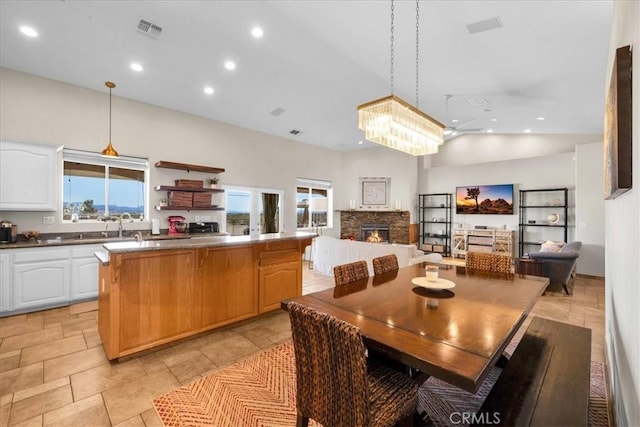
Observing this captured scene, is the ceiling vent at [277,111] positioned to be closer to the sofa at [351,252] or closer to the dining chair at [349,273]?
the sofa at [351,252]

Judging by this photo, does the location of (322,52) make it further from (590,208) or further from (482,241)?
(482,241)

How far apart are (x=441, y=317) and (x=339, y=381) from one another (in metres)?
0.69

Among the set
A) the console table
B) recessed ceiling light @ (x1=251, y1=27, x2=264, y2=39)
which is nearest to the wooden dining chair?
recessed ceiling light @ (x1=251, y1=27, x2=264, y2=39)

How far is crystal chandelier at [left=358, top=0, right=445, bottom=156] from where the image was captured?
2656 millimetres

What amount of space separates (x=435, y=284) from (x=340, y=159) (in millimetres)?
7664

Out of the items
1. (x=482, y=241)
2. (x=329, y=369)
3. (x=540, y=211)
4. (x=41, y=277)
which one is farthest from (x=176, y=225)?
(x=540, y=211)

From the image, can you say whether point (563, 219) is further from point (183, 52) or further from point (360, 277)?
point (183, 52)

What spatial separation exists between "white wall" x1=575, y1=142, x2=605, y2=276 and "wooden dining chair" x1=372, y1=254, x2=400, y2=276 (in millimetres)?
5511

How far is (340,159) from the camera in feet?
30.9

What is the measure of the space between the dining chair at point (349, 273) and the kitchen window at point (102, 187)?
14.9ft

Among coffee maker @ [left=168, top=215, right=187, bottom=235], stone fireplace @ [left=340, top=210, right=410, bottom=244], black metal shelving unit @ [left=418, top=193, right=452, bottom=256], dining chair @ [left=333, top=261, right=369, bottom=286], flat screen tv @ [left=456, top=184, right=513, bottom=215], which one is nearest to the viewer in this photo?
dining chair @ [left=333, top=261, right=369, bottom=286]

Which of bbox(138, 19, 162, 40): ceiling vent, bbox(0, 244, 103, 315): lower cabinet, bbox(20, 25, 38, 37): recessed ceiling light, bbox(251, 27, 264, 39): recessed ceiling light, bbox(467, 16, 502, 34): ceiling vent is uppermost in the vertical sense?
bbox(251, 27, 264, 39): recessed ceiling light

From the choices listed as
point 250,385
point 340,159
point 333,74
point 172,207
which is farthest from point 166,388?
point 340,159

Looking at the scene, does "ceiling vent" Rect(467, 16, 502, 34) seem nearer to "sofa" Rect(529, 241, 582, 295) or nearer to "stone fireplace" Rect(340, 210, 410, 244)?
"sofa" Rect(529, 241, 582, 295)
